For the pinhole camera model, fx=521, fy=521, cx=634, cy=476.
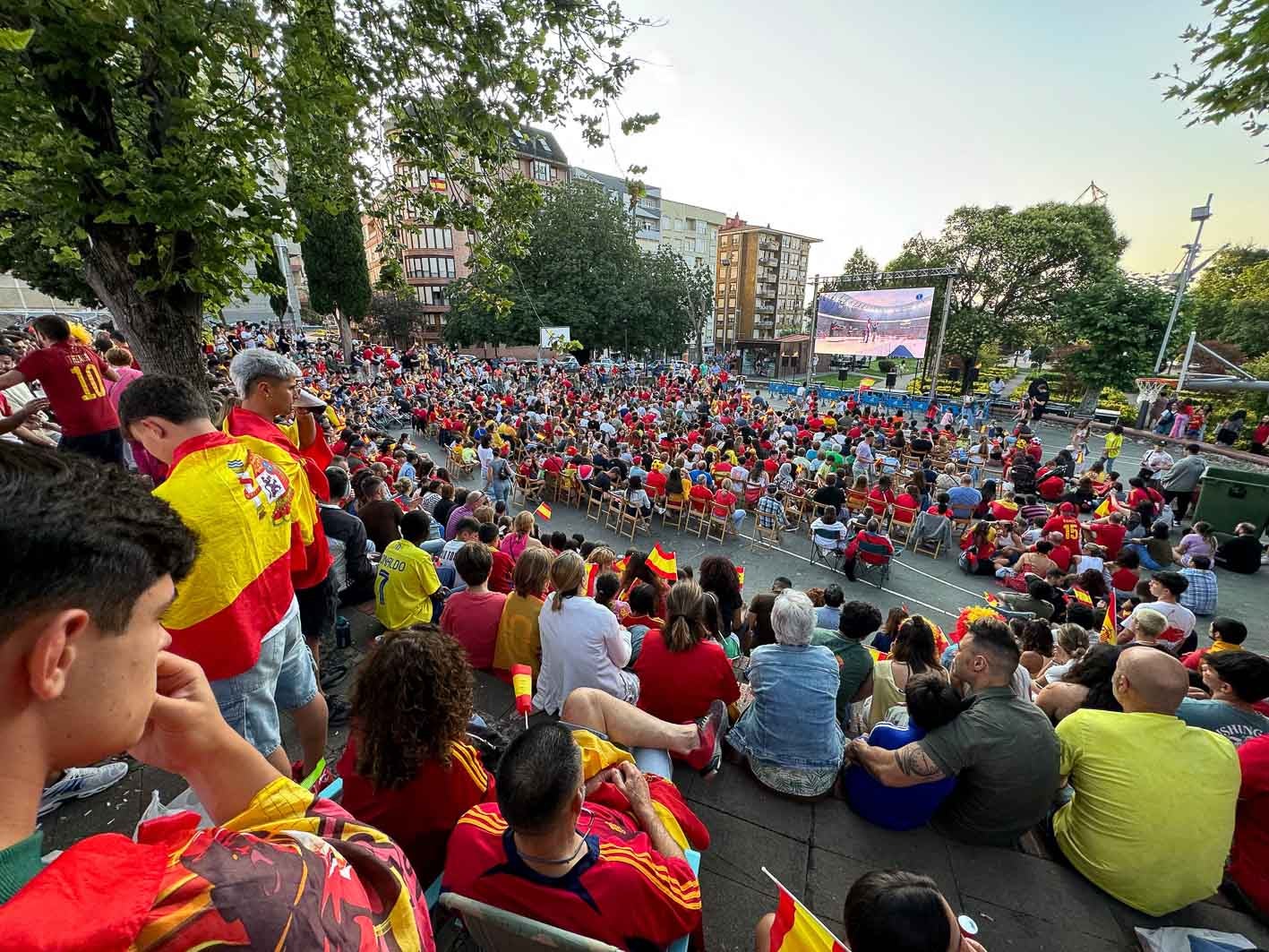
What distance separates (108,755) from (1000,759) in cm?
329

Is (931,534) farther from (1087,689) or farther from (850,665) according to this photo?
(850,665)

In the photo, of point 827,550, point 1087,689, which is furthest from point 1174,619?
point 827,550

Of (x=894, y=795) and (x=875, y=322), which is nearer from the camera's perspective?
(x=894, y=795)

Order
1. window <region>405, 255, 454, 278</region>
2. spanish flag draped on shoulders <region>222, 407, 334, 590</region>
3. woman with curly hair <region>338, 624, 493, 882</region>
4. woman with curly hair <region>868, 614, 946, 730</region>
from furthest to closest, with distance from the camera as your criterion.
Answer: window <region>405, 255, 454, 278</region>
woman with curly hair <region>868, 614, 946, 730</region>
spanish flag draped on shoulders <region>222, 407, 334, 590</region>
woman with curly hair <region>338, 624, 493, 882</region>

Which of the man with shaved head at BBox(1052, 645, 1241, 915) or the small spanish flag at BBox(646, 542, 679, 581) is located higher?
the man with shaved head at BBox(1052, 645, 1241, 915)

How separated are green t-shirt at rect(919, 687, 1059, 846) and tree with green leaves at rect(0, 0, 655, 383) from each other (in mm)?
4808

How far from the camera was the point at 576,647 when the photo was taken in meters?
3.24

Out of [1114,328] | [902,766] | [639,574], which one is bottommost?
[639,574]

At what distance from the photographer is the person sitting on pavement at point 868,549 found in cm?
888

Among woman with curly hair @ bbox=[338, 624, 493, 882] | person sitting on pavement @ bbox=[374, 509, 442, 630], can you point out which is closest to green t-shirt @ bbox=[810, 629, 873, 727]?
woman with curly hair @ bbox=[338, 624, 493, 882]

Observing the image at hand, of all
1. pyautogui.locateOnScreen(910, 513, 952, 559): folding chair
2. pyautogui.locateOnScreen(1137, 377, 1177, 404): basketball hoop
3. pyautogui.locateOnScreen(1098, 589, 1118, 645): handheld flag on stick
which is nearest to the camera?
pyautogui.locateOnScreen(1098, 589, 1118, 645): handheld flag on stick

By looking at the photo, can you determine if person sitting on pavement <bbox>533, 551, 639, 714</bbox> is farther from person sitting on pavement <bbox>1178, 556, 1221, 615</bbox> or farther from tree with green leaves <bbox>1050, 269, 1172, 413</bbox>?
tree with green leaves <bbox>1050, 269, 1172, 413</bbox>

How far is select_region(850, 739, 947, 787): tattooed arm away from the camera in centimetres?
259

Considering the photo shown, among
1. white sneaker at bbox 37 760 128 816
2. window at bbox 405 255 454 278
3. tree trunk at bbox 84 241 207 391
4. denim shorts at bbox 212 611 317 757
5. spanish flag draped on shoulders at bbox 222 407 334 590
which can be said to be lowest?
white sneaker at bbox 37 760 128 816
